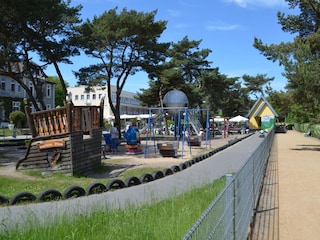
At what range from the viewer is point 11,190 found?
9969 millimetres

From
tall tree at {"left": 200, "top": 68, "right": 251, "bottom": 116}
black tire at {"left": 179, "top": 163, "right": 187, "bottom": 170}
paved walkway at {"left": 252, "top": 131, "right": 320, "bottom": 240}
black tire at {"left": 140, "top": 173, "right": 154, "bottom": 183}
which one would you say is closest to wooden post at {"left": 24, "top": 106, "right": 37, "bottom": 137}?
black tire at {"left": 140, "top": 173, "right": 154, "bottom": 183}

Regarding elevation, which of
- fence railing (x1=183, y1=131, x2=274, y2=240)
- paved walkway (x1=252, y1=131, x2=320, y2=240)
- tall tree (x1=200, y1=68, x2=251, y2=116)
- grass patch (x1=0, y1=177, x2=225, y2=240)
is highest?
tall tree (x1=200, y1=68, x2=251, y2=116)

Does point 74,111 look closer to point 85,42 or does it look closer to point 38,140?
point 38,140

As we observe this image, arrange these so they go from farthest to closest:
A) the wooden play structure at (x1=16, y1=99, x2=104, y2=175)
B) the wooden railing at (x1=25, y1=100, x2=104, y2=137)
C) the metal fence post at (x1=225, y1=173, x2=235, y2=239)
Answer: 1. the wooden railing at (x1=25, y1=100, x2=104, y2=137)
2. the wooden play structure at (x1=16, y1=99, x2=104, y2=175)
3. the metal fence post at (x1=225, y1=173, x2=235, y2=239)

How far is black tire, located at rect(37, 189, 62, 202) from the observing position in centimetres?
780

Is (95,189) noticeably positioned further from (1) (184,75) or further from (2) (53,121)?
(1) (184,75)

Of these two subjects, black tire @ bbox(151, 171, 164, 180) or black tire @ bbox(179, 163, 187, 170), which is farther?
black tire @ bbox(179, 163, 187, 170)

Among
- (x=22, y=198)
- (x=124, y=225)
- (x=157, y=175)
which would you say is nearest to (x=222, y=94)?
(x=157, y=175)

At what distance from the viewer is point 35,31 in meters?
24.0

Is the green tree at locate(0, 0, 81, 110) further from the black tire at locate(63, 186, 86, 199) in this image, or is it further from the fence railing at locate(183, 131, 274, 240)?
the fence railing at locate(183, 131, 274, 240)

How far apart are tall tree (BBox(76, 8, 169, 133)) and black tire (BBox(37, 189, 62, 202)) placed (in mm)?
20985

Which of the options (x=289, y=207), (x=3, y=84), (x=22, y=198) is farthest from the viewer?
(x=3, y=84)

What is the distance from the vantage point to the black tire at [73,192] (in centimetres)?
809

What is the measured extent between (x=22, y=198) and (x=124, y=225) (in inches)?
141
